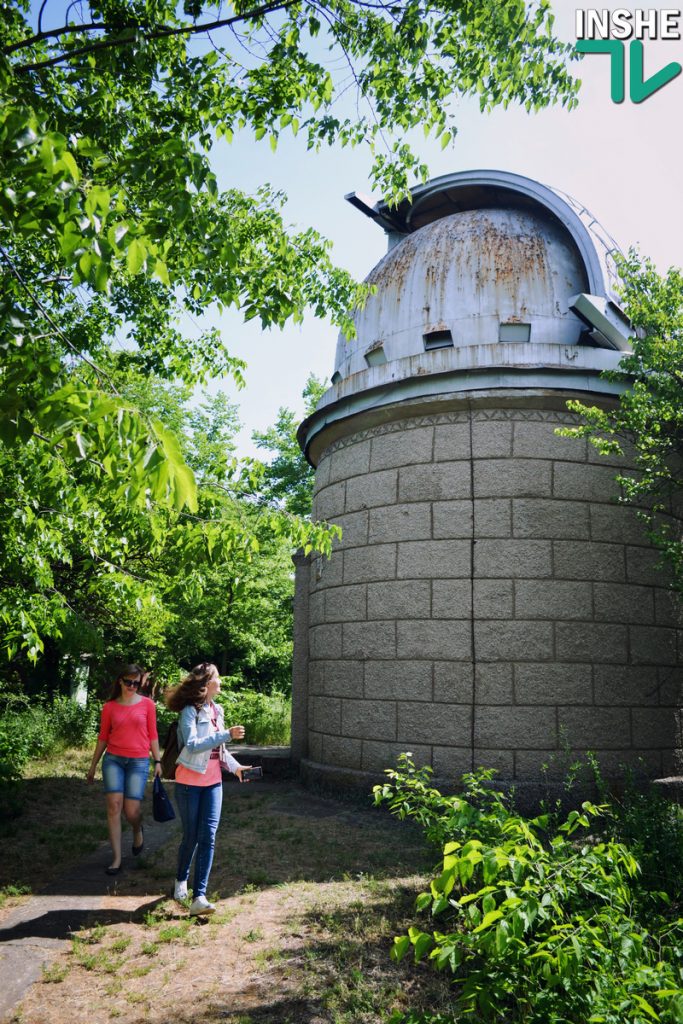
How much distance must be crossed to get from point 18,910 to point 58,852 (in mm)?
1824

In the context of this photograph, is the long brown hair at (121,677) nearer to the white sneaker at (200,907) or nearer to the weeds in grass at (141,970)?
the white sneaker at (200,907)

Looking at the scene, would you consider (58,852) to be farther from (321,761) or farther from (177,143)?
(177,143)

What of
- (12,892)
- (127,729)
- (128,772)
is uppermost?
(127,729)

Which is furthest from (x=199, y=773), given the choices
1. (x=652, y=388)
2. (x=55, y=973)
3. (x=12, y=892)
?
(x=652, y=388)

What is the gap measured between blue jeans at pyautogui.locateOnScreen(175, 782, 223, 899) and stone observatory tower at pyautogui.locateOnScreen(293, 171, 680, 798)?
13.5 feet

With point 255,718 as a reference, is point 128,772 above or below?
above

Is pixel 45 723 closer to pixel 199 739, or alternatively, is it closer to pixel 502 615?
pixel 502 615

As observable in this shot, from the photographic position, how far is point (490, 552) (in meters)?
9.25

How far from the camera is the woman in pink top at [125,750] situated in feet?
22.1

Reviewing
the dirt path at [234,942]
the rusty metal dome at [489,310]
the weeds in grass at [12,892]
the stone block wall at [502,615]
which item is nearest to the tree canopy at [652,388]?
the stone block wall at [502,615]

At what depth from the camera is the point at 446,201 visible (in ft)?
43.1

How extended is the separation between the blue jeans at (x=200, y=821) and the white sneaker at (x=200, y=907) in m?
0.04

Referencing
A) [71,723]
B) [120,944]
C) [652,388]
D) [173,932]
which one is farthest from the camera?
[71,723]

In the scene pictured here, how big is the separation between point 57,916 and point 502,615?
5.88 meters
